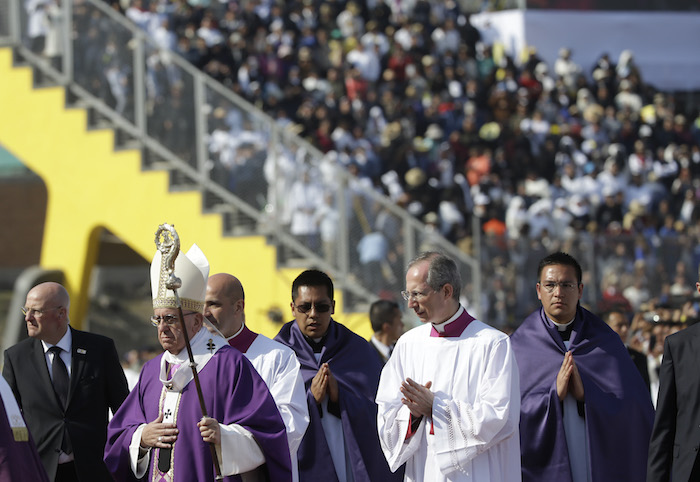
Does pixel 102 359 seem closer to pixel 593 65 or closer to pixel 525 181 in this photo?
pixel 525 181

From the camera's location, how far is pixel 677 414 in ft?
24.0

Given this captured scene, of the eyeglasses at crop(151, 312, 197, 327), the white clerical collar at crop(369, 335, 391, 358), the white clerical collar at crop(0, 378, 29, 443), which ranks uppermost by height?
the white clerical collar at crop(369, 335, 391, 358)

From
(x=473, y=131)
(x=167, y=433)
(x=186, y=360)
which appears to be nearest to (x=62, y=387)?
(x=186, y=360)

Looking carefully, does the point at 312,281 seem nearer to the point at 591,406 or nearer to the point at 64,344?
the point at 64,344

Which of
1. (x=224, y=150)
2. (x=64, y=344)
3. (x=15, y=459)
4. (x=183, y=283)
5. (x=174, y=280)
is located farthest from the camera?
(x=224, y=150)

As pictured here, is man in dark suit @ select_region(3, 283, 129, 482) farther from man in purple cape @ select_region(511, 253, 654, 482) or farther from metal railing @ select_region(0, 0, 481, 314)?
metal railing @ select_region(0, 0, 481, 314)

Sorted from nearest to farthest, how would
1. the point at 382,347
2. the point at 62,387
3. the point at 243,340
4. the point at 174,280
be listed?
1. the point at 174,280
2. the point at 243,340
3. the point at 62,387
4. the point at 382,347

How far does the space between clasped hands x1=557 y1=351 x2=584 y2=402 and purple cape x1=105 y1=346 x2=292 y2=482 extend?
1.96 m

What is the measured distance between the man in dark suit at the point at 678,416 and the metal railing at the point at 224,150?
933cm

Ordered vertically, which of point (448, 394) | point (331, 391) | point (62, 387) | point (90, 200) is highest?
point (90, 200)

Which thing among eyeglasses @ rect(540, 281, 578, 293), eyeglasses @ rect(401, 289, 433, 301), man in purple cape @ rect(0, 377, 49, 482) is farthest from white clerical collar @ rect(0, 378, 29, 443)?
eyeglasses @ rect(540, 281, 578, 293)

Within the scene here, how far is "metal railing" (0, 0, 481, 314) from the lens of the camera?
17281 mm

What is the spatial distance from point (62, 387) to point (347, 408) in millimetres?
1851

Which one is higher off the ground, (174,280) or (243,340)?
(174,280)
